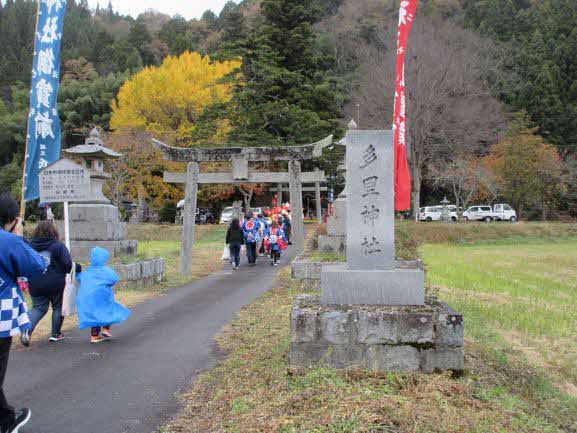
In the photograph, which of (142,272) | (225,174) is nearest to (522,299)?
(142,272)

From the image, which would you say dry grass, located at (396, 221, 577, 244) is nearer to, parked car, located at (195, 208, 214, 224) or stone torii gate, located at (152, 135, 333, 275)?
stone torii gate, located at (152, 135, 333, 275)

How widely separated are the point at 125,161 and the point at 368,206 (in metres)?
25.4

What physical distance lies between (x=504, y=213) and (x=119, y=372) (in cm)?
3791

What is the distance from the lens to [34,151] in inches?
462

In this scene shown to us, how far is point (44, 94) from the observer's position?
12.0 meters

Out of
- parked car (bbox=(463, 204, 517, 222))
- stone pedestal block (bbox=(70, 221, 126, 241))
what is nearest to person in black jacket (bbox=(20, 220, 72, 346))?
stone pedestal block (bbox=(70, 221, 126, 241))

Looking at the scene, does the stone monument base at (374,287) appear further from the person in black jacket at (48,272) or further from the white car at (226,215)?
the white car at (226,215)

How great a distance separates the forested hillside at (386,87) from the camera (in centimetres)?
2842

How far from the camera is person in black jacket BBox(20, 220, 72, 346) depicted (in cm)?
607

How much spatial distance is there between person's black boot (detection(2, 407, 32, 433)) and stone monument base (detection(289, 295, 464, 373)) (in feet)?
6.95

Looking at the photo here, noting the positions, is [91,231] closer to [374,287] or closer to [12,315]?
[12,315]

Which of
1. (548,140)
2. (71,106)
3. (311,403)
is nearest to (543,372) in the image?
(311,403)

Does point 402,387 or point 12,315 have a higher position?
point 12,315

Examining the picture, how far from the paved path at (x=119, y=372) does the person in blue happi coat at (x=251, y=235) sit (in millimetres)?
6918
